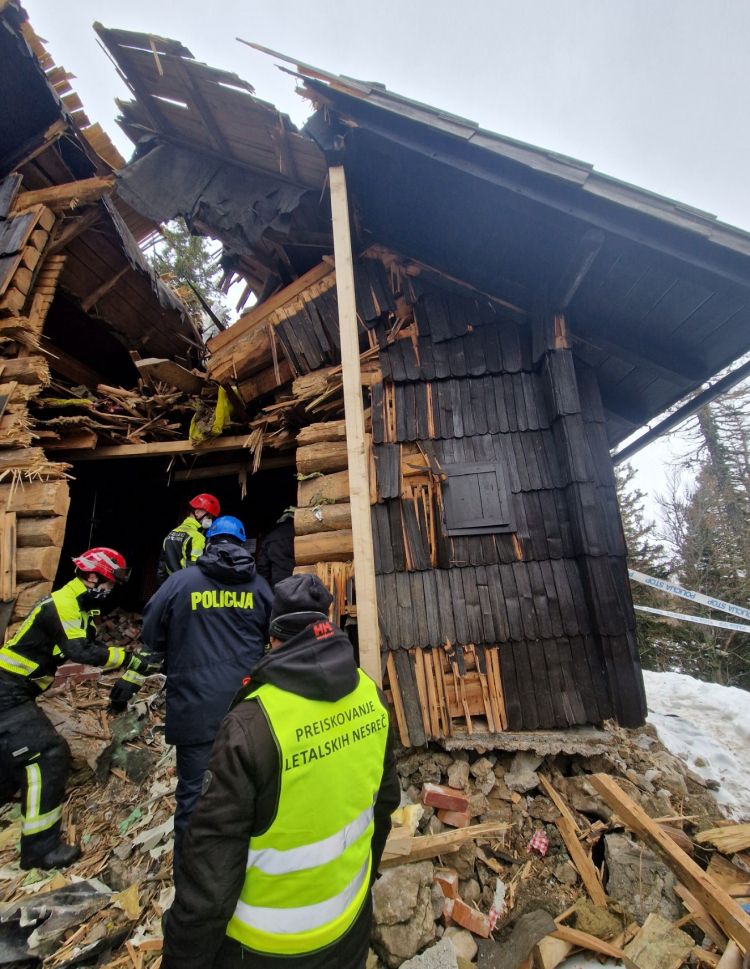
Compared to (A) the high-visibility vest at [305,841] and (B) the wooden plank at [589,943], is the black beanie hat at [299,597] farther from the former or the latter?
(B) the wooden plank at [589,943]

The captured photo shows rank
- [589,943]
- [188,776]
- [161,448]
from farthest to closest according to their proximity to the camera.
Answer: [161,448] < [188,776] < [589,943]

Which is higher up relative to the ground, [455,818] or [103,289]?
[103,289]

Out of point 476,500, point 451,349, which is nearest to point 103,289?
point 451,349

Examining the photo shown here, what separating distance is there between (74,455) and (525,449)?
7020mm

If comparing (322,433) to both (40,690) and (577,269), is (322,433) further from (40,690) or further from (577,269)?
(40,690)

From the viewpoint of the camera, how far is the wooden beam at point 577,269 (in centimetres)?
382

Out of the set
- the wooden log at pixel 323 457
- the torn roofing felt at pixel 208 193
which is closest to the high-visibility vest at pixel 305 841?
the wooden log at pixel 323 457

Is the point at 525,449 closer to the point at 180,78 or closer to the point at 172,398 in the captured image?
the point at 180,78

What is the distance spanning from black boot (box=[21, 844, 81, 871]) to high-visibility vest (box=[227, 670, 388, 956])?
273 cm

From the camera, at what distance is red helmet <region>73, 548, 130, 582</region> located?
397 cm

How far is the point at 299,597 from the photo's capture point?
192 centimetres

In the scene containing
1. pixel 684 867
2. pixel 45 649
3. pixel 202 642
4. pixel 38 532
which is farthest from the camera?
pixel 38 532

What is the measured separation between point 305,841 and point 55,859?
3.19 metres

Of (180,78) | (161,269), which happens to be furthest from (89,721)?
(161,269)
